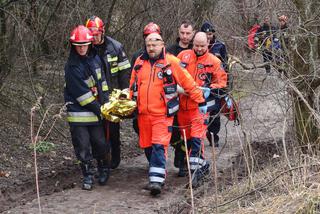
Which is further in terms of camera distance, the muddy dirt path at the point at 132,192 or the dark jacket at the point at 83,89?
the dark jacket at the point at 83,89

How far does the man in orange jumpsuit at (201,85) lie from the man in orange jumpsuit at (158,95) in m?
0.37

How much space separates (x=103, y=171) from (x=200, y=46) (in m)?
1.99

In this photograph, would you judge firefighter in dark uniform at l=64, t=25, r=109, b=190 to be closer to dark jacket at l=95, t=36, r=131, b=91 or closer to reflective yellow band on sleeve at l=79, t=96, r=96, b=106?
reflective yellow band on sleeve at l=79, t=96, r=96, b=106

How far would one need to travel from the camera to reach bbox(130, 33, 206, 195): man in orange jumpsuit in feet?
23.0

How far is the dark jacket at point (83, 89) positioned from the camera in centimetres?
709

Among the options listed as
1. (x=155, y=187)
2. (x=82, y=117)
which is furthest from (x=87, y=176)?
(x=155, y=187)

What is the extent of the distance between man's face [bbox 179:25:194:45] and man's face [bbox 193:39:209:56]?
0.41m

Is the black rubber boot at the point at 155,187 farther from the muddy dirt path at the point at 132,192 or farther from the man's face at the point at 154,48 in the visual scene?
the man's face at the point at 154,48

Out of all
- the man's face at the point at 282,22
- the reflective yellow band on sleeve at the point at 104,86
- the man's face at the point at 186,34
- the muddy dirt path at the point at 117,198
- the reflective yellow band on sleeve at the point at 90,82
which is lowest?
the muddy dirt path at the point at 117,198

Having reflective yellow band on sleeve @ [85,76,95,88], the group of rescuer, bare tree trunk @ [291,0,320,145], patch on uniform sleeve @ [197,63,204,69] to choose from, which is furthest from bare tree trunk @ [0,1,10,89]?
bare tree trunk @ [291,0,320,145]

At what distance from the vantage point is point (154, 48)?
7051 mm

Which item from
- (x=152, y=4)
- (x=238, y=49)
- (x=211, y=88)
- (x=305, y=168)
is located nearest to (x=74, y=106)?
(x=211, y=88)

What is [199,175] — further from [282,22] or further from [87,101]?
[282,22]

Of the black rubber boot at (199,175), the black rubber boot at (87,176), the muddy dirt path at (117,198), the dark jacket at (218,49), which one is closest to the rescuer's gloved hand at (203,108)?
the black rubber boot at (199,175)
